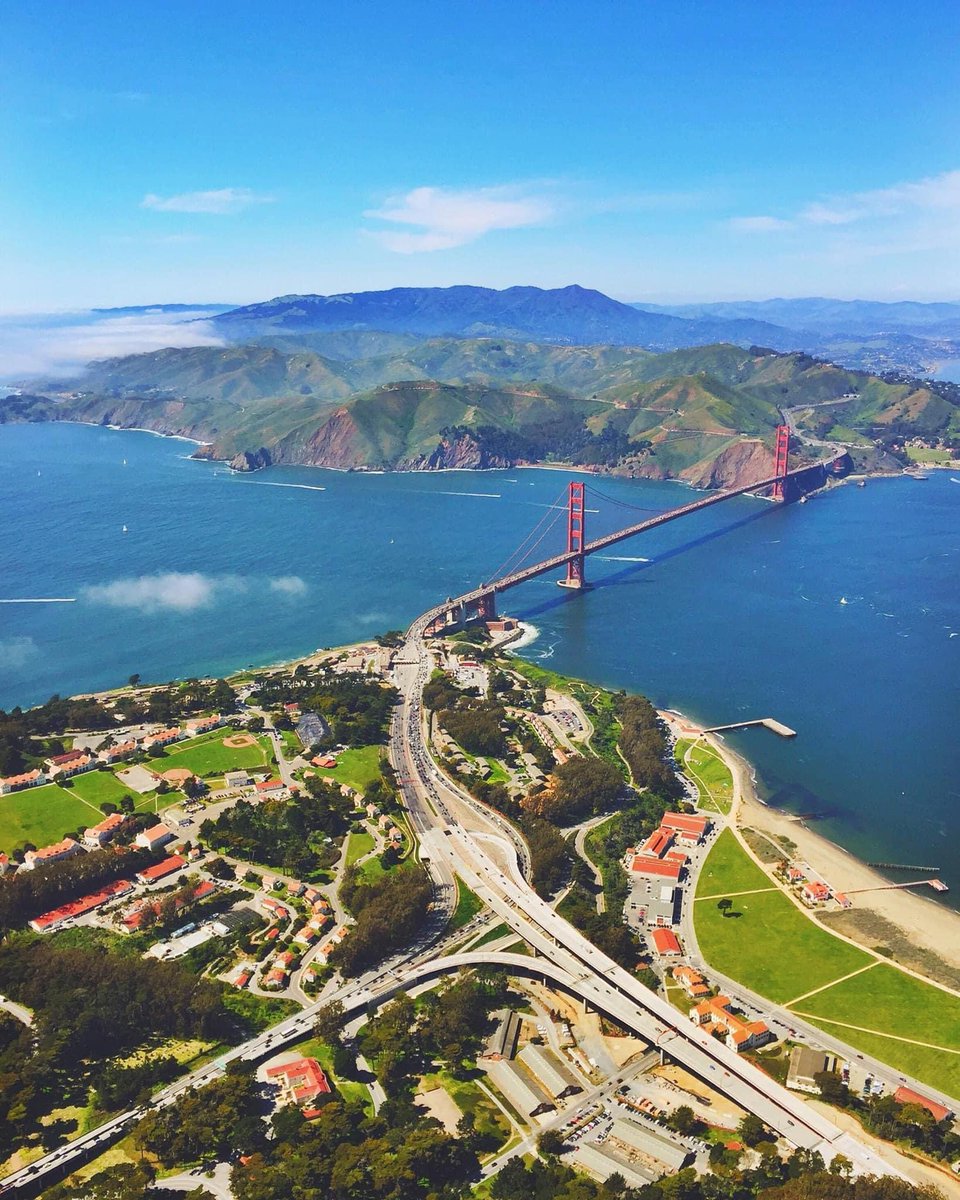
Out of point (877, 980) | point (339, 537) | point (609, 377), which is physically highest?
point (609, 377)

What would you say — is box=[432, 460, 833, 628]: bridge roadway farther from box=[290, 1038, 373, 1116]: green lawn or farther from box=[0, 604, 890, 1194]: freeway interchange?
box=[290, 1038, 373, 1116]: green lawn

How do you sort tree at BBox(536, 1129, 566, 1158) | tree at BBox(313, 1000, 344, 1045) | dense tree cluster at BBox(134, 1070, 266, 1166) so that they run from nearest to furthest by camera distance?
1. dense tree cluster at BBox(134, 1070, 266, 1166)
2. tree at BBox(536, 1129, 566, 1158)
3. tree at BBox(313, 1000, 344, 1045)

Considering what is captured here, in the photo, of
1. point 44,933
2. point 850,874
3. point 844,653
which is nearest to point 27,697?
point 44,933

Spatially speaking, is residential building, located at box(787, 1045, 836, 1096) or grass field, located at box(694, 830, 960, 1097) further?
grass field, located at box(694, 830, 960, 1097)

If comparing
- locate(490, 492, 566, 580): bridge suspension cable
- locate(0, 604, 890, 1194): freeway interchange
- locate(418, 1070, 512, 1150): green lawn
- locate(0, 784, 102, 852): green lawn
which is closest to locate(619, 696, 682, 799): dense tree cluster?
locate(0, 604, 890, 1194): freeway interchange

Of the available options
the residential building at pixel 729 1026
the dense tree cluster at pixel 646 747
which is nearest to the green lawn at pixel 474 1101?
the residential building at pixel 729 1026

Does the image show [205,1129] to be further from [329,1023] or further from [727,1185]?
[727,1185]

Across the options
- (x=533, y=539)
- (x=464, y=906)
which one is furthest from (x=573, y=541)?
(x=464, y=906)

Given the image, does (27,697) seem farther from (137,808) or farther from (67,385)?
(67,385)
